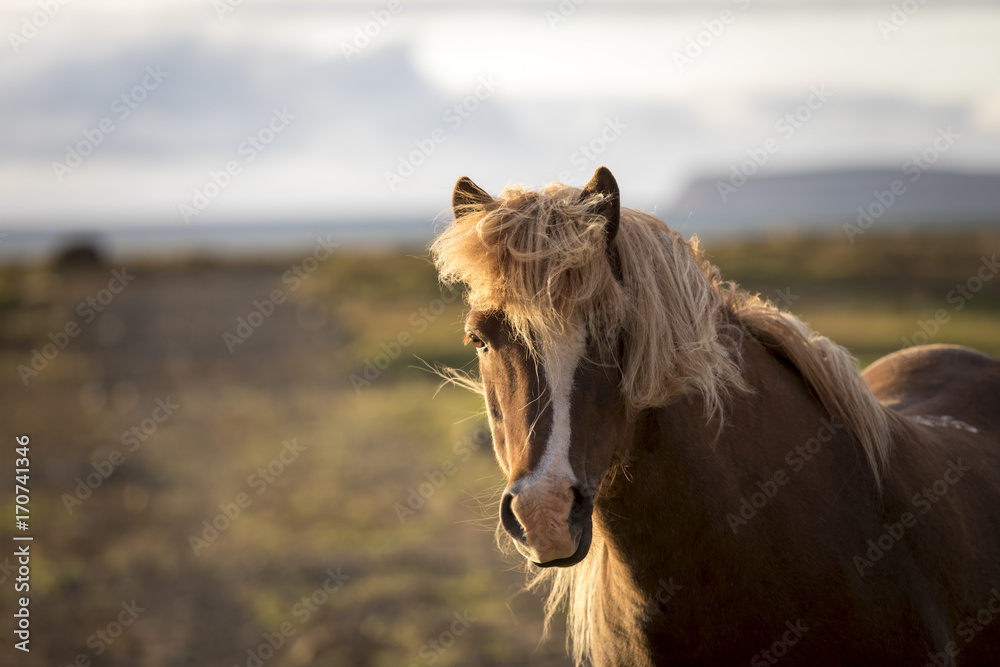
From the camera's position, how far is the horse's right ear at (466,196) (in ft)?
8.48

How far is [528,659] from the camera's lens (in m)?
6.18

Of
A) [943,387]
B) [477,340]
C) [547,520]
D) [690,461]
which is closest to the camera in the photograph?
[547,520]

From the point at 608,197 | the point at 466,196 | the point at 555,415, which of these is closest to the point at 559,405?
the point at 555,415

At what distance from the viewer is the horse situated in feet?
7.31

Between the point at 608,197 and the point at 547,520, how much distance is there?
1.02 meters

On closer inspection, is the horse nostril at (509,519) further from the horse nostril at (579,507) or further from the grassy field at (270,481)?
the grassy field at (270,481)

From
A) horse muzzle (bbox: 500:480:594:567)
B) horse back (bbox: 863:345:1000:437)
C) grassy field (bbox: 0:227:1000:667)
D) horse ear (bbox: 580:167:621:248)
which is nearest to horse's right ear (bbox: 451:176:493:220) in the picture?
horse ear (bbox: 580:167:621:248)

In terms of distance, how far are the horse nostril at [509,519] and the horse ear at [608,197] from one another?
86 centimetres

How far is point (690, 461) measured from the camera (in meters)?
2.43

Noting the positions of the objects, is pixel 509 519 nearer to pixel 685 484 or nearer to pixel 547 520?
pixel 547 520

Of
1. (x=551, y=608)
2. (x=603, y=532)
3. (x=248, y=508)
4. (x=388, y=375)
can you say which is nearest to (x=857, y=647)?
(x=603, y=532)

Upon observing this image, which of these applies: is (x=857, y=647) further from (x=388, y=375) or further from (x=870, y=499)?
(x=388, y=375)

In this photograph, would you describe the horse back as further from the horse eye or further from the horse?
the horse eye

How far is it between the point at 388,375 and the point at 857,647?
58.1ft
